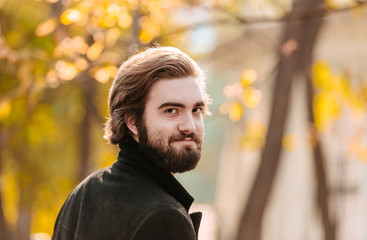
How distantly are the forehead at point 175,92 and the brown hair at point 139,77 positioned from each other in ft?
0.07

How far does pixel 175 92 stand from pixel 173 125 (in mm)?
140

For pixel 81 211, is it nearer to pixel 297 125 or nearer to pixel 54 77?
pixel 54 77

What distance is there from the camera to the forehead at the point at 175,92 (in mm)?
2709

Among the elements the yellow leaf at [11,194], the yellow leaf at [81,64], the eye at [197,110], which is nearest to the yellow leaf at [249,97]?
the yellow leaf at [81,64]

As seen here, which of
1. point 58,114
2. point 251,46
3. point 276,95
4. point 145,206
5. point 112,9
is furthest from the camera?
point 251,46

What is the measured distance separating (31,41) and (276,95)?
12.9 ft

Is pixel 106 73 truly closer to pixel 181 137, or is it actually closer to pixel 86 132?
pixel 181 137

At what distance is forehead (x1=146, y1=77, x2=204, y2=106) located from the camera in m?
2.71

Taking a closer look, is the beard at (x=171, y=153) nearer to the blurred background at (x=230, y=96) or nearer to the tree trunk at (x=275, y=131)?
the blurred background at (x=230, y=96)

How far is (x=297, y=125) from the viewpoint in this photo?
1408 cm

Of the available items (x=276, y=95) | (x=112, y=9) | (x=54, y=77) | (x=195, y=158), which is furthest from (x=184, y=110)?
(x=276, y=95)

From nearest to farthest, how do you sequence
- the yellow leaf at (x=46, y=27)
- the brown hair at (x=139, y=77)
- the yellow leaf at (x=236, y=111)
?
the brown hair at (x=139, y=77), the yellow leaf at (x=236, y=111), the yellow leaf at (x=46, y=27)

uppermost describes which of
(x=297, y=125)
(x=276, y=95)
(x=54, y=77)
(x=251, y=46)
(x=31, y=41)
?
(x=251, y=46)

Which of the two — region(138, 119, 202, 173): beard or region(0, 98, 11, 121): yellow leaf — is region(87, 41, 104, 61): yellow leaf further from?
region(138, 119, 202, 173): beard
